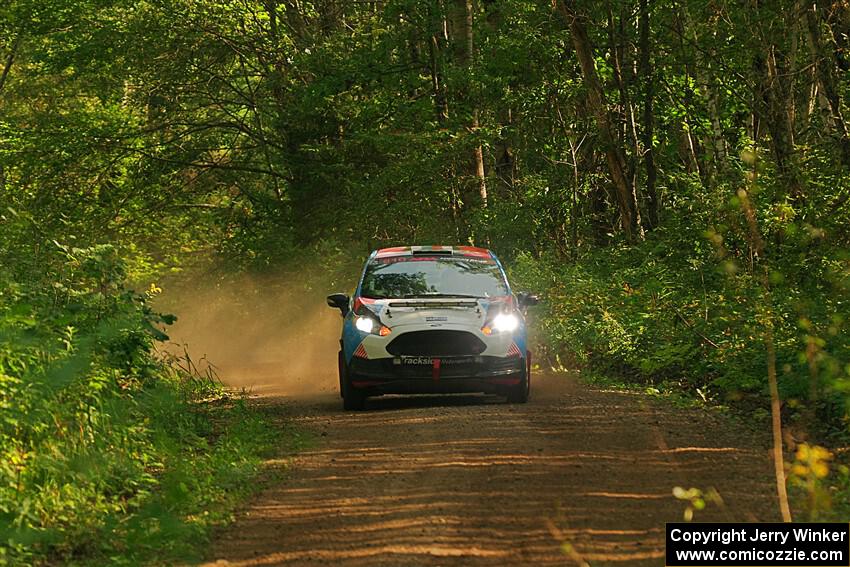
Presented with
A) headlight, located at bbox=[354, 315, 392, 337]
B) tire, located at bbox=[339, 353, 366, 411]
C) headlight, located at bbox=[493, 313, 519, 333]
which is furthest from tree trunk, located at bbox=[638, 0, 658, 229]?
tire, located at bbox=[339, 353, 366, 411]

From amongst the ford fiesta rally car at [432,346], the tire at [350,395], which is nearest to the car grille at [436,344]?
the ford fiesta rally car at [432,346]

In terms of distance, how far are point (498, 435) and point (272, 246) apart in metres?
19.0

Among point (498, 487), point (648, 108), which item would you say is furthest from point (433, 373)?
point (648, 108)

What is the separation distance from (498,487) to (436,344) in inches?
193

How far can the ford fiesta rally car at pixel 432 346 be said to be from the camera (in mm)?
13375

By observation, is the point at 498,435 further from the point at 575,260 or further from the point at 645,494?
the point at 575,260

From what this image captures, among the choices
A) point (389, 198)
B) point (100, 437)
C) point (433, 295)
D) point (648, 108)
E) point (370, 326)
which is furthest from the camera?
point (389, 198)

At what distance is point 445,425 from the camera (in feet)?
38.7

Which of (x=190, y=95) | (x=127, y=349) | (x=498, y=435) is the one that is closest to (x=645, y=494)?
(x=498, y=435)

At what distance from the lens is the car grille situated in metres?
13.4

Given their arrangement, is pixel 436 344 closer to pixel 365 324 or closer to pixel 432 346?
pixel 432 346

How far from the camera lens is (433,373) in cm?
1339

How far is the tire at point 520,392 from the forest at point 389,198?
1.84m

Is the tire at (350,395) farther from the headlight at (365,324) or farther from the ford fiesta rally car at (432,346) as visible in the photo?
the headlight at (365,324)
